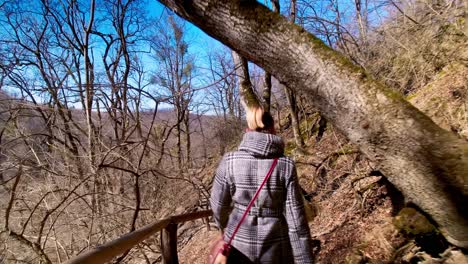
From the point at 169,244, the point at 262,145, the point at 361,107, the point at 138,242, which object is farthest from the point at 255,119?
the point at 169,244

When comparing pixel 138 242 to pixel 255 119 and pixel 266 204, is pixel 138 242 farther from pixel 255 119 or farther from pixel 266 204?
pixel 255 119

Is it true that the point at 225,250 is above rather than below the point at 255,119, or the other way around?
below

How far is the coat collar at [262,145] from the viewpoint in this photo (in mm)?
1969

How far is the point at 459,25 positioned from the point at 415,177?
15.7 feet

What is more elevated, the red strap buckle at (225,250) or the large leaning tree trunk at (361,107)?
the large leaning tree trunk at (361,107)

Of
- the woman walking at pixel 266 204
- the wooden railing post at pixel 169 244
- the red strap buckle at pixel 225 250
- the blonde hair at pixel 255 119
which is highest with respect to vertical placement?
the blonde hair at pixel 255 119

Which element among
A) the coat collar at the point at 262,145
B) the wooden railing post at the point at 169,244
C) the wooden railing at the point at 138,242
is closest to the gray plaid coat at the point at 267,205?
the coat collar at the point at 262,145

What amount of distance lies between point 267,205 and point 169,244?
2.06m

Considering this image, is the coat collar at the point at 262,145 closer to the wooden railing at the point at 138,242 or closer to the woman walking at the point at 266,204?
the woman walking at the point at 266,204

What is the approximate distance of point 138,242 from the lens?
8.45 feet

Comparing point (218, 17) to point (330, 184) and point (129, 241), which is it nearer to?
point (129, 241)

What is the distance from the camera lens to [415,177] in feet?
7.03

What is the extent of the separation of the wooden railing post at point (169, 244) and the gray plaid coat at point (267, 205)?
1776 mm

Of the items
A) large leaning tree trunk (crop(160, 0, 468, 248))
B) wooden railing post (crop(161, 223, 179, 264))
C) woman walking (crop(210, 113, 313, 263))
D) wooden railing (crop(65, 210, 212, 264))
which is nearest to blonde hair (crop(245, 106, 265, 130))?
woman walking (crop(210, 113, 313, 263))
